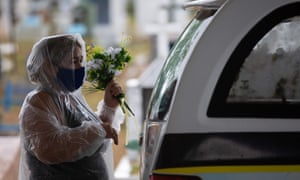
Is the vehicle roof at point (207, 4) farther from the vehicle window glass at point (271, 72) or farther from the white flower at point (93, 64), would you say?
the white flower at point (93, 64)

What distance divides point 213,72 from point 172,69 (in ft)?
1.09

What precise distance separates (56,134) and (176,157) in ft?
3.26

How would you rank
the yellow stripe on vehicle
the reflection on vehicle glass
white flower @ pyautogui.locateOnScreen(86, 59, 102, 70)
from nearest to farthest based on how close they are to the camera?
the yellow stripe on vehicle → the reflection on vehicle glass → white flower @ pyautogui.locateOnScreen(86, 59, 102, 70)

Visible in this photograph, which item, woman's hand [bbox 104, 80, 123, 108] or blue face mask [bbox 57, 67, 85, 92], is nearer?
blue face mask [bbox 57, 67, 85, 92]

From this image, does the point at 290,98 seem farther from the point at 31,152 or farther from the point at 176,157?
the point at 31,152

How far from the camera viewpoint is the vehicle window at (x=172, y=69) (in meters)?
2.99

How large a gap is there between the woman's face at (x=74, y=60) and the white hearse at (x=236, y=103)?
0.99 meters

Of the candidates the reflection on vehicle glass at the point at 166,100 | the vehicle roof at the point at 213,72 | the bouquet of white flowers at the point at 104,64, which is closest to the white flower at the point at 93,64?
the bouquet of white flowers at the point at 104,64

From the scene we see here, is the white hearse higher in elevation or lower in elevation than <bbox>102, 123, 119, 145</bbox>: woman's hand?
higher

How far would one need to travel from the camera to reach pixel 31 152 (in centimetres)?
372

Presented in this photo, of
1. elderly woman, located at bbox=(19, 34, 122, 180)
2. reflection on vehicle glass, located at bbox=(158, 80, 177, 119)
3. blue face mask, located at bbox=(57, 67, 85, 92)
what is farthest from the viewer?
blue face mask, located at bbox=(57, 67, 85, 92)

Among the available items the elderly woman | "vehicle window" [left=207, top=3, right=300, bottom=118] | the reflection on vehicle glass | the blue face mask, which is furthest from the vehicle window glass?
the blue face mask

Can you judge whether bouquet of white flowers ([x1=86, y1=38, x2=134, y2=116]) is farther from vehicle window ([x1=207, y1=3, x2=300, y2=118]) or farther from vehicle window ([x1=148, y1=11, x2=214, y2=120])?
vehicle window ([x1=207, y1=3, x2=300, y2=118])

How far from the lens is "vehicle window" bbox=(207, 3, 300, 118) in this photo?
2.88 meters
